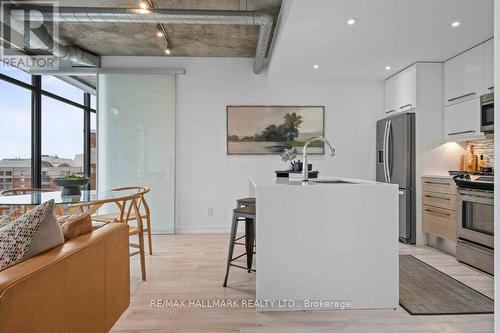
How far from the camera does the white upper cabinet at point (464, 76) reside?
3279mm

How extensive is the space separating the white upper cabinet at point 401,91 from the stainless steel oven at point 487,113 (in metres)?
0.83

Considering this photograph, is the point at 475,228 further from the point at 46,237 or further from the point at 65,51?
the point at 65,51

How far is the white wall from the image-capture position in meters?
4.76

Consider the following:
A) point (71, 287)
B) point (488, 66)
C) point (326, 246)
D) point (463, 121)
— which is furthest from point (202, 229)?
point (488, 66)

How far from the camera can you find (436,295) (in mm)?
2408

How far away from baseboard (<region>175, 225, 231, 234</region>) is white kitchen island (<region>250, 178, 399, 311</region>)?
2.66 metres

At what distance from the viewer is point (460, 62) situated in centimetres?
357

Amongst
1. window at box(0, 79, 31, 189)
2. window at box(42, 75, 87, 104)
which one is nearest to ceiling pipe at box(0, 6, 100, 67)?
window at box(42, 75, 87, 104)

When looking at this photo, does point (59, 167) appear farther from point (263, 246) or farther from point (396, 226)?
point (396, 226)

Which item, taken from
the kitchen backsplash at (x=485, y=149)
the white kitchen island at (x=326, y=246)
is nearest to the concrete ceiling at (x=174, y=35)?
the white kitchen island at (x=326, y=246)

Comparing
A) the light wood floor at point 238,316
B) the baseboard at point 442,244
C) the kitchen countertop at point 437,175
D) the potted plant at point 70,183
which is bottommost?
the light wood floor at point 238,316

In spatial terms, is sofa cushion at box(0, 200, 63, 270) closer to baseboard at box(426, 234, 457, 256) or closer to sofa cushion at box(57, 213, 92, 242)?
sofa cushion at box(57, 213, 92, 242)

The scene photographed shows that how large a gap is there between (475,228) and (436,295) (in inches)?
44.2

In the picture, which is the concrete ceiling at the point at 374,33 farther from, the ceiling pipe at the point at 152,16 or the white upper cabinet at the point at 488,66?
the ceiling pipe at the point at 152,16
